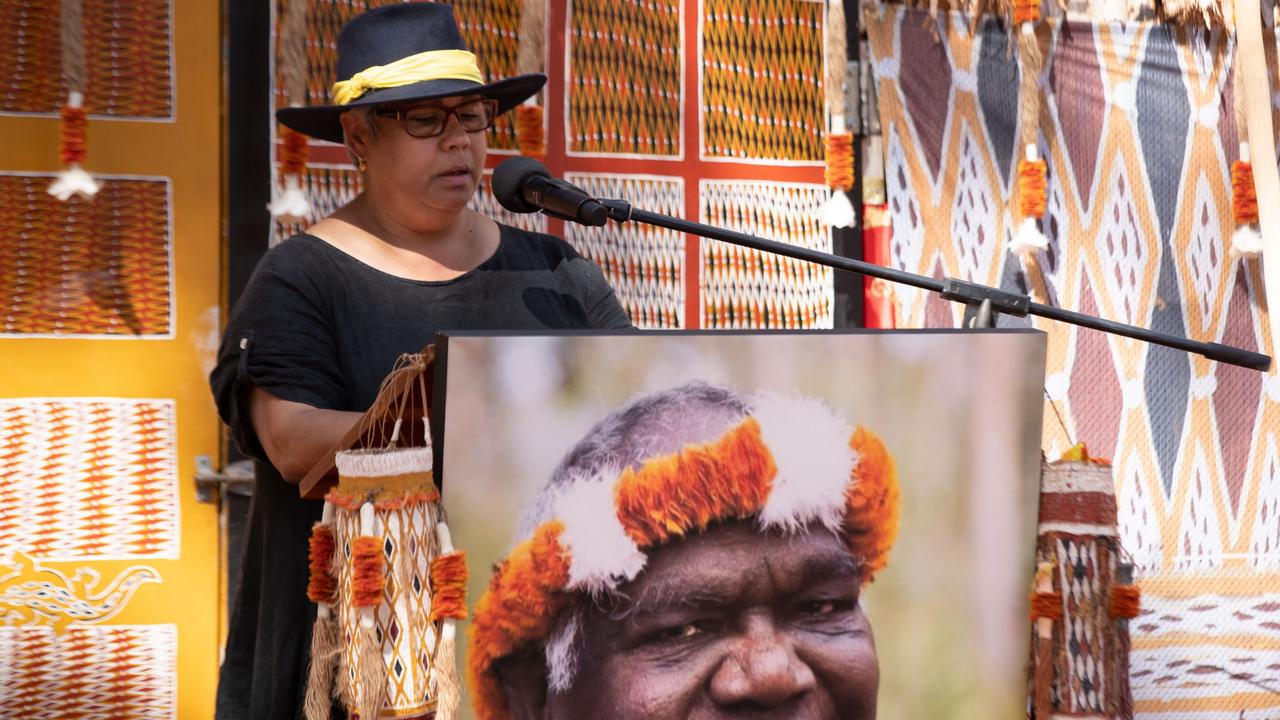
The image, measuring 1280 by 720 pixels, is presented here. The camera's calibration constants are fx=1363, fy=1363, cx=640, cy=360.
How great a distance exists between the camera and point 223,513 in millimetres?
3062

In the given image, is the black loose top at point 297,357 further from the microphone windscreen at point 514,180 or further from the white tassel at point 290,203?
the white tassel at point 290,203

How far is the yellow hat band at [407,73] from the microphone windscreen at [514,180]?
217 mm

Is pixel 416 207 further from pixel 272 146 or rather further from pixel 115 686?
pixel 115 686

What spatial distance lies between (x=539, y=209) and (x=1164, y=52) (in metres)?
2.39

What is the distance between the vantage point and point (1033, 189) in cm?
354

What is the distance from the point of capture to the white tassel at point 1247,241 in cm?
366

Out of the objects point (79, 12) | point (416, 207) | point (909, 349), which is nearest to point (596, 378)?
point (909, 349)

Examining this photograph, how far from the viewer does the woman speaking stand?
204 centimetres

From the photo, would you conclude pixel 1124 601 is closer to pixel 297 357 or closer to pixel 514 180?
pixel 514 180

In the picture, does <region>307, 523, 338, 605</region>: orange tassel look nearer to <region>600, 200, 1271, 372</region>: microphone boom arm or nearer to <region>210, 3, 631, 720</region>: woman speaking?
<region>210, 3, 631, 720</region>: woman speaking

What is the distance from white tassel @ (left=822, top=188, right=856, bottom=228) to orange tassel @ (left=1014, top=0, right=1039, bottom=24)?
0.70 meters

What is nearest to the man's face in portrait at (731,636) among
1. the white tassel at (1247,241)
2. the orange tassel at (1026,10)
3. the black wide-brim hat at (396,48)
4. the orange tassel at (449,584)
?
the orange tassel at (449,584)

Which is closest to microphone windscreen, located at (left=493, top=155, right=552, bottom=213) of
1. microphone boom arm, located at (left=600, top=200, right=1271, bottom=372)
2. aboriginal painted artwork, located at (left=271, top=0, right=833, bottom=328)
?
microphone boom arm, located at (left=600, top=200, right=1271, bottom=372)

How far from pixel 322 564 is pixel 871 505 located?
700 mm
